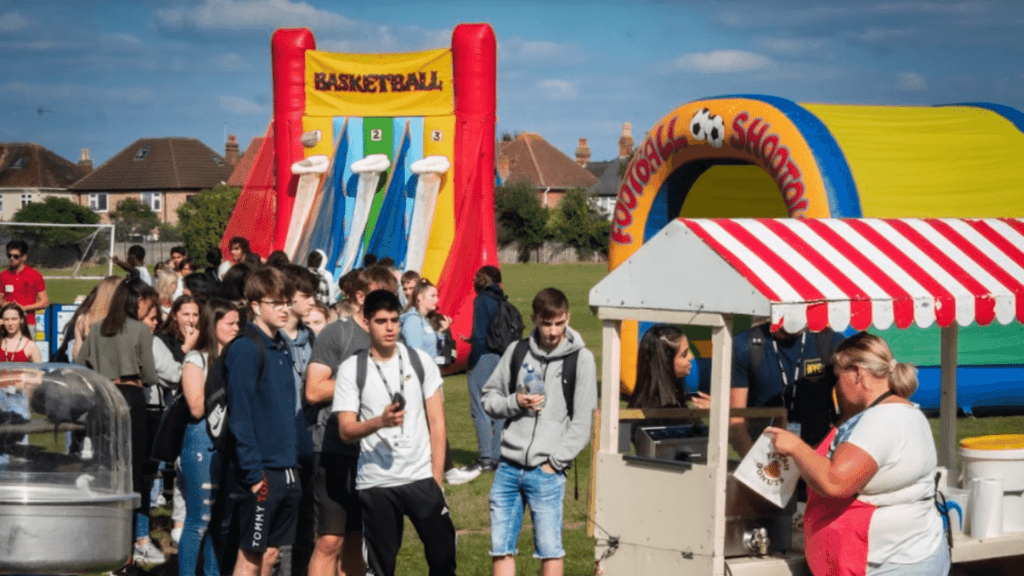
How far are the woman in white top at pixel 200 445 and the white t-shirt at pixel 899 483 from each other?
115 inches

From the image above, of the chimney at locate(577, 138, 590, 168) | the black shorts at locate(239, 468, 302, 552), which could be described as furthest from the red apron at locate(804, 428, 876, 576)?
the chimney at locate(577, 138, 590, 168)

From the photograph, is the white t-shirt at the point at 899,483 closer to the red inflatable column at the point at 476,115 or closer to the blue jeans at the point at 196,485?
the blue jeans at the point at 196,485

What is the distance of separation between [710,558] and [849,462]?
31.2 inches

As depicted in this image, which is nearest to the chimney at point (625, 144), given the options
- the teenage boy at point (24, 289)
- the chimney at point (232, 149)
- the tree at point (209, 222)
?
the chimney at point (232, 149)

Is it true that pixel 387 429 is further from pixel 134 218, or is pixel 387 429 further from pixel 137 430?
pixel 134 218

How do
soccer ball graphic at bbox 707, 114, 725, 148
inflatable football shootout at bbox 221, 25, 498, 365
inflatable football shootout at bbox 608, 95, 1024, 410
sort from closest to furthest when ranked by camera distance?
1. inflatable football shootout at bbox 608, 95, 1024, 410
2. soccer ball graphic at bbox 707, 114, 725, 148
3. inflatable football shootout at bbox 221, 25, 498, 365

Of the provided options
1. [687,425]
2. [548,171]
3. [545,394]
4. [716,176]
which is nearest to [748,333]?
[687,425]

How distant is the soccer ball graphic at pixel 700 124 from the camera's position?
1194 centimetres

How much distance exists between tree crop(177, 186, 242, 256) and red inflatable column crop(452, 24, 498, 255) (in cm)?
3532

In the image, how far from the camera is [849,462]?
4742 millimetres

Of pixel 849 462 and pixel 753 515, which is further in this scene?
pixel 753 515

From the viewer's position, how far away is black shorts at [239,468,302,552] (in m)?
5.49

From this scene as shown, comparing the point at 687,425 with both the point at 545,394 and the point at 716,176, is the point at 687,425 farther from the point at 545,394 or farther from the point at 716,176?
the point at 716,176

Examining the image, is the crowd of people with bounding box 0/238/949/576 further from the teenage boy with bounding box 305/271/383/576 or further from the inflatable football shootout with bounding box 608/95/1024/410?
the inflatable football shootout with bounding box 608/95/1024/410
